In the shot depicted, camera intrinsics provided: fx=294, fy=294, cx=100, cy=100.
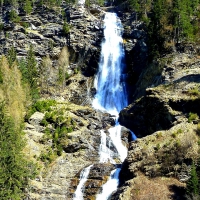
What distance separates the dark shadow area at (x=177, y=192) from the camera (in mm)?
31500

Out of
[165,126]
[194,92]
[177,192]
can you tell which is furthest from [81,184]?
[194,92]

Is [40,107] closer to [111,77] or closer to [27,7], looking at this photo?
[111,77]

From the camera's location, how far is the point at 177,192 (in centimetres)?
3231

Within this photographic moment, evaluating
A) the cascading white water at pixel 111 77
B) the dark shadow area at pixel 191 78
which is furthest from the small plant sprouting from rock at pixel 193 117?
the cascading white water at pixel 111 77

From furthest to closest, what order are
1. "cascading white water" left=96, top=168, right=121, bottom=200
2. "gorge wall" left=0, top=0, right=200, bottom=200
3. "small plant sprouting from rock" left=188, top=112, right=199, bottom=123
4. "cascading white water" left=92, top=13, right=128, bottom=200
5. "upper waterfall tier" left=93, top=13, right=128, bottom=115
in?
"upper waterfall tier" left=93, top=13, right=128, bottom=115
"cascading white water" left=92, top=13, right=128, bottom=200
"small plant sprouting from rock" left=188, top=112, right=199, bottom=123
"cascading white water" left=96, top=168, right=121, bottom=200
"gorge wall" left=0, top=0, right=200, bottom=200

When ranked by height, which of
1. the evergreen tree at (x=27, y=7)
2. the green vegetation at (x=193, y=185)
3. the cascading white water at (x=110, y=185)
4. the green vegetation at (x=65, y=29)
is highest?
the evergreen tree at (x=27, y=7)

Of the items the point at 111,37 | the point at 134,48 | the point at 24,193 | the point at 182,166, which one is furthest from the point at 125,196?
the point at 111,37

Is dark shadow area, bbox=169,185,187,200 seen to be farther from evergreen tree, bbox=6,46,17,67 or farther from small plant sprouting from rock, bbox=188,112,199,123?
evergreen tree, bbox=6,46,17,67

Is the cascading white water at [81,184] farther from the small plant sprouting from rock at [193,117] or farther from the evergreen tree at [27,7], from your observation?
the evergreen tree at [27,7]

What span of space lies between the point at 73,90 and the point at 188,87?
118 feet

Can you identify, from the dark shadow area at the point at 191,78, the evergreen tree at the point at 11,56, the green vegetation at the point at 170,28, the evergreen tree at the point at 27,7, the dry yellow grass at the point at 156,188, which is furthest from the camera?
the evergreen tree at the point at 27,7

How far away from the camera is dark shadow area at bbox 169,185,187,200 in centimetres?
3150

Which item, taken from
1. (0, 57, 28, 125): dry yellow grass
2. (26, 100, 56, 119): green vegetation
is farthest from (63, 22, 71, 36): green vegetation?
(26, 100, 56, 119): green vegetation

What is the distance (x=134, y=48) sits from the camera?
267ft
